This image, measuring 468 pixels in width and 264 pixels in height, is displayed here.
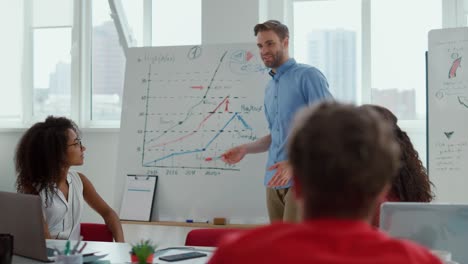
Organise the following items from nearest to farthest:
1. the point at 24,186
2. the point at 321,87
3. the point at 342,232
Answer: the point at 342,232 < the point at 24,186 < the point at 321,87

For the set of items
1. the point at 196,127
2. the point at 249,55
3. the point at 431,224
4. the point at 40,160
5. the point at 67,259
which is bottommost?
the point at 67,259

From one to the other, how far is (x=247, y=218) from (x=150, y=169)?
805 millimetres

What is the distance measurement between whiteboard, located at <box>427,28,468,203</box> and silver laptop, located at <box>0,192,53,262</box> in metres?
2.68

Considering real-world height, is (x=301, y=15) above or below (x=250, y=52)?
above

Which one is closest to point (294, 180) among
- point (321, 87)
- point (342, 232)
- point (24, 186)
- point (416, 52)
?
point (342, 232)

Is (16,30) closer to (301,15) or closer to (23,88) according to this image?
(23,88)

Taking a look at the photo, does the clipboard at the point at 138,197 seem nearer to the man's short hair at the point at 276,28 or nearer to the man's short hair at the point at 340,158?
the man's short hair at the point at 276,28

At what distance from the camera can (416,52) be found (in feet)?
15.5

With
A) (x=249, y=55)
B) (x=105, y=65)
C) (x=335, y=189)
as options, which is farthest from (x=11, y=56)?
(x=335, y=189)

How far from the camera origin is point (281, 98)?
3.63 meters

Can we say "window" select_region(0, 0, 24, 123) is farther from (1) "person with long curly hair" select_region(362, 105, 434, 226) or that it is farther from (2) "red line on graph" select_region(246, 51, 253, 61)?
(1) "person with long curly hair" select_region(362, 105, 434, 226)

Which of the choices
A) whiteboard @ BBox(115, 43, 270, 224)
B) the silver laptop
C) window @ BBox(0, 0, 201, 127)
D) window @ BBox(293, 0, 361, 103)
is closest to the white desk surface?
the silver laptop

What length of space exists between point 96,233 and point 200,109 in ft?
5.21

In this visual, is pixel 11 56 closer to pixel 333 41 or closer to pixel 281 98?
pixel 333 41
